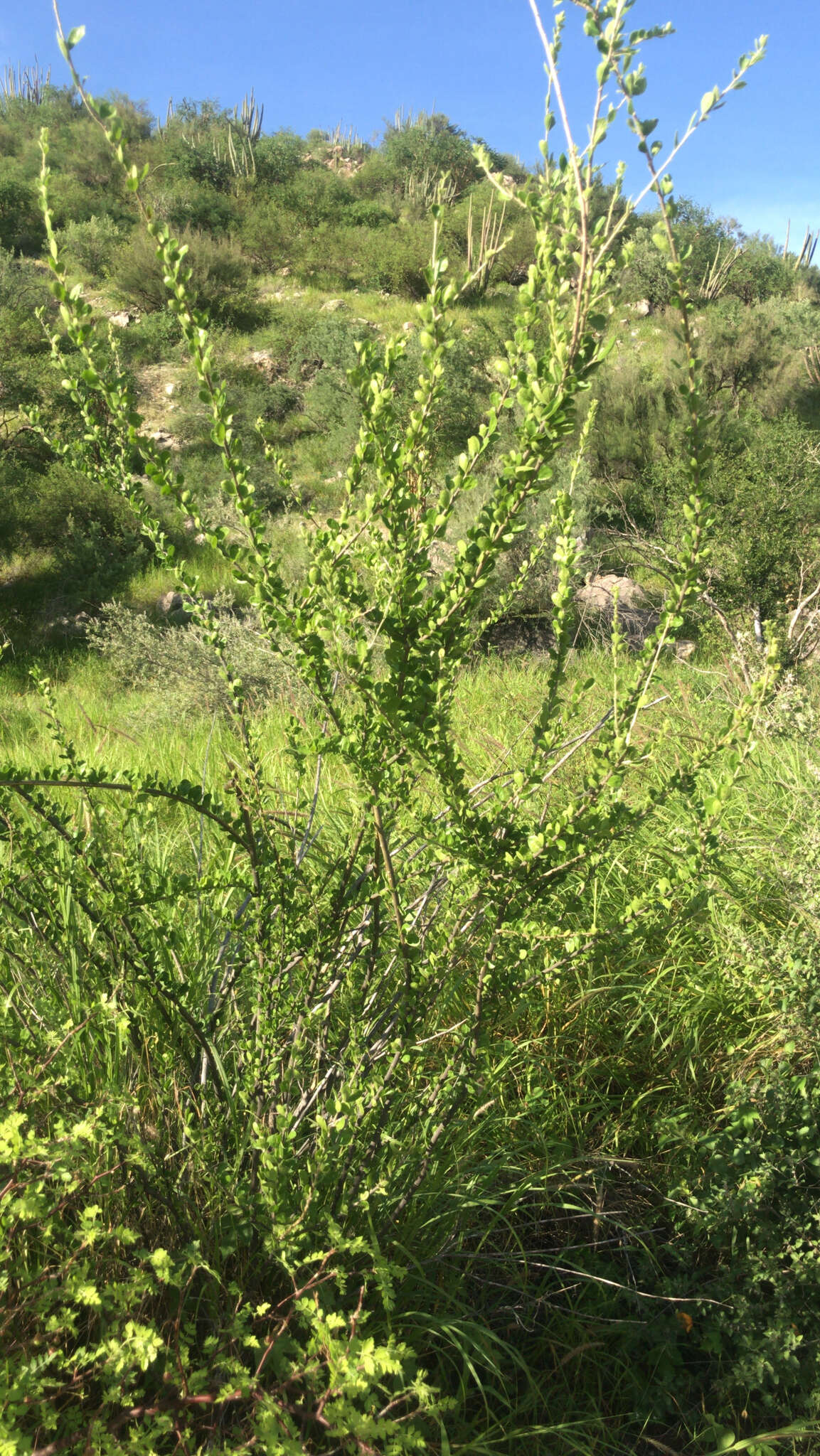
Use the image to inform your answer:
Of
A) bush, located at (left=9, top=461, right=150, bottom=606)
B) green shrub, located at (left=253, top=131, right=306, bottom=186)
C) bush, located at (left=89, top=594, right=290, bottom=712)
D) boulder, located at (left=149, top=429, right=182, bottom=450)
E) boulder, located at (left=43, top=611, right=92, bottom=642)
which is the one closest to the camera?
bush, located at (left=89, top=594, right=290, bottom=712)

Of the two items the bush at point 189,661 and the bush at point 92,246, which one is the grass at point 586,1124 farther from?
the bush at point 92,246

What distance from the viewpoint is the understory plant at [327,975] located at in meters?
1.13

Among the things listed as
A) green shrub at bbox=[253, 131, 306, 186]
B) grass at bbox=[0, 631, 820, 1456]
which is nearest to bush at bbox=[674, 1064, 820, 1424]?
grass at bbox=[0, 631, 820, 1456]

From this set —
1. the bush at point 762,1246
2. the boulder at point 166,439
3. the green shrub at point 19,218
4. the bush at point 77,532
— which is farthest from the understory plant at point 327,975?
the green shrub at point 19,218

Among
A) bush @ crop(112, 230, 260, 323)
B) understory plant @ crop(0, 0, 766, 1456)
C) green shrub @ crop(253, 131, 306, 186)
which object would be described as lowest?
understory plant @ crop(0, 0, 766, 1456)

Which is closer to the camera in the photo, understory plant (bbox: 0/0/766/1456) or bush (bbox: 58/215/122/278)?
understory plant (bbox: 0/0/766/1456)

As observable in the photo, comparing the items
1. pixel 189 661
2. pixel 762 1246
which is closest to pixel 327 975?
pixel 762 1246

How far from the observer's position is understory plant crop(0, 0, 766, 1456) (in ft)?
3.71

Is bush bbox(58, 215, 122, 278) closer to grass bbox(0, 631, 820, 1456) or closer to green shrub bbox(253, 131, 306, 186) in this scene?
green shrub bbox(253, 131, 306, 186)

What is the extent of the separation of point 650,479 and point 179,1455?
11.7m

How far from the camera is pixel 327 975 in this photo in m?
1.73

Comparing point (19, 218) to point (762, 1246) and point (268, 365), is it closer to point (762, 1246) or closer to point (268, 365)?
point (268, 365)

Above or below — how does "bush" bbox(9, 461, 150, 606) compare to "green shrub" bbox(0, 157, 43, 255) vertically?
below

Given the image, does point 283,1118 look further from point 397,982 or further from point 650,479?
point 650,479
